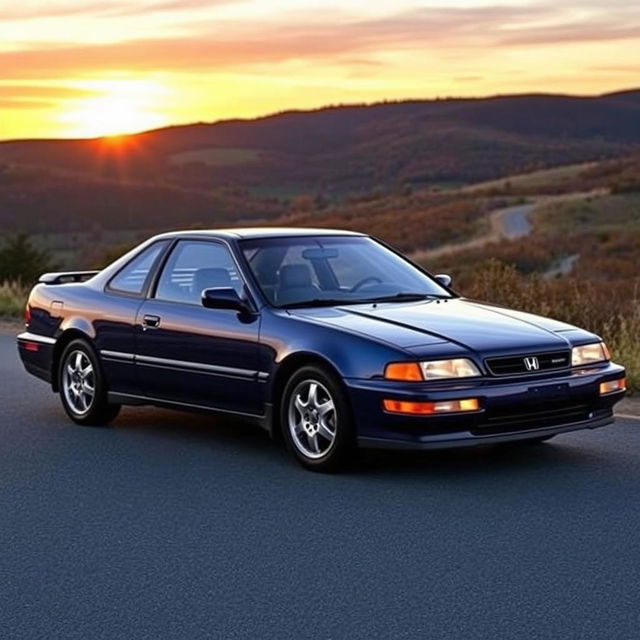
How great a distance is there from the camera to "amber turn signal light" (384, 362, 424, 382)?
8.38 metres

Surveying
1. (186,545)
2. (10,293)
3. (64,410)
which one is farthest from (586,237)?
(186,545)

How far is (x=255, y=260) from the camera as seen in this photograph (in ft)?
32.0

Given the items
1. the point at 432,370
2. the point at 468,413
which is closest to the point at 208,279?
the point at 432,370

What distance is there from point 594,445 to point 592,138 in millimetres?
168526

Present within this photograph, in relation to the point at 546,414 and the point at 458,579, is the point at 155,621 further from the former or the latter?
the point at 546,414

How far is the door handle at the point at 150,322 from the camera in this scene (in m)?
10.1

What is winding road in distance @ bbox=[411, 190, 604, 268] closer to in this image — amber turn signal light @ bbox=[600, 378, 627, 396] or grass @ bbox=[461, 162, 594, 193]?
grass @ bbox=[461, 162, 594, 193]

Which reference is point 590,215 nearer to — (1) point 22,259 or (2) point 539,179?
(1) point 22,259

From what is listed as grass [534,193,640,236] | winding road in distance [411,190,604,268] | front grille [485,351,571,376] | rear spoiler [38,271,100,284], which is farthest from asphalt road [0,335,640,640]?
grass [534,193,640,236]

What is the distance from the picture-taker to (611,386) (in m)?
9.06

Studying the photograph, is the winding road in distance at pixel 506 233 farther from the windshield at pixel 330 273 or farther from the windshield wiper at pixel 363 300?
the windshield wiper at pixel 363 300

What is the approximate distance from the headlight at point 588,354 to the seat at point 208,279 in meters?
2.31

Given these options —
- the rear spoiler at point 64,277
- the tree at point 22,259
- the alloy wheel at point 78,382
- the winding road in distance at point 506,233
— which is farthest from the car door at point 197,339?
the tree at point 22,259

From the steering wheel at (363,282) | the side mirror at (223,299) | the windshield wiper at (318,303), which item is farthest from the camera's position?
the steering wheel at (363,282)
